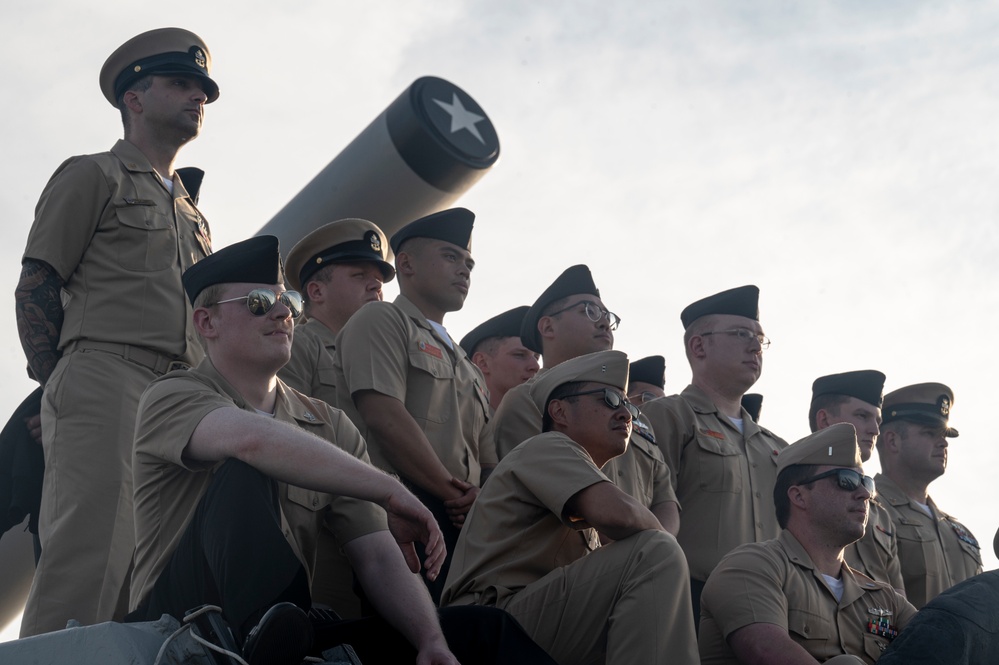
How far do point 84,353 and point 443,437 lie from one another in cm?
141

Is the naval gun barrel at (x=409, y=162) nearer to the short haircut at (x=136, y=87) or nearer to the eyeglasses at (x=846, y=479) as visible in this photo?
the short haircut at (x=136, y=87)

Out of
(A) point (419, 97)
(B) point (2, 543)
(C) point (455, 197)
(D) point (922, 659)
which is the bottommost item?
(D) point (922, 659)

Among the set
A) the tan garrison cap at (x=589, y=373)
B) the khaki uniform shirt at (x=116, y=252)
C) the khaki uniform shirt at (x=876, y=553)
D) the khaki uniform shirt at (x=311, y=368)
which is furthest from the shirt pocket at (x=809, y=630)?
the khaki uniform shirt at (x=116, y=252)

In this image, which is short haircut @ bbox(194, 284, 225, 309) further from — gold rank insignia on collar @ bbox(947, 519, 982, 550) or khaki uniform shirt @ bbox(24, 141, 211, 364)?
gold rank insignia on collar @ bbox(947, 519, 982, 550)

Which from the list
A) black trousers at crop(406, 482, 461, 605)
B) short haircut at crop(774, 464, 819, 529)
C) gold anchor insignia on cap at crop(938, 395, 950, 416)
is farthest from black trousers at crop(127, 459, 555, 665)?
gold anchor insignia on cap at crop(938, 395, 950, 416)

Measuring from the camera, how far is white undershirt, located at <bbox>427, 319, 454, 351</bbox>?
17.4 ft

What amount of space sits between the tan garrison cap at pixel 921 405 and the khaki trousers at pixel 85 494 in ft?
14.9

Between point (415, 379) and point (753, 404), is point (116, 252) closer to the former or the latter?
point (415, 379)

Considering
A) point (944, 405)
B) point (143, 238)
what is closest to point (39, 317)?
point (143, 238)

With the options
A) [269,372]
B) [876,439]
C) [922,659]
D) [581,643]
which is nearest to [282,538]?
[269,372]

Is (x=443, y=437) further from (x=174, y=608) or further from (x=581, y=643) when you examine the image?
(x=174, y=608)

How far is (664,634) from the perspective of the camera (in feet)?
12.0

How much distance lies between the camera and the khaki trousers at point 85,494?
154 inches

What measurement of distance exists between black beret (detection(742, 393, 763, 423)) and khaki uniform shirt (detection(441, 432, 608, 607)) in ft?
10.8
